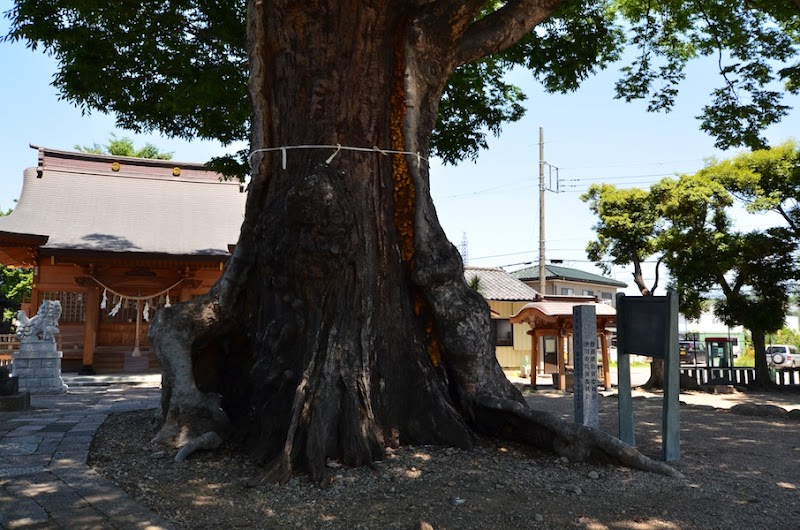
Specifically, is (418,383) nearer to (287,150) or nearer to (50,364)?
(287,150)

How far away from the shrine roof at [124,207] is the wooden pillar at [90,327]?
4.74 feet

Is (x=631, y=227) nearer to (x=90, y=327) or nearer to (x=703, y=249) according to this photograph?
(x=703, y=249)

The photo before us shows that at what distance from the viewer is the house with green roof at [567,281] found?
35906 mm

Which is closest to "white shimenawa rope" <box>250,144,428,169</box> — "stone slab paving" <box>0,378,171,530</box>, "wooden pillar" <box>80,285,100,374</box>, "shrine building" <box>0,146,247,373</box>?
"stone slab paving" <box>0,378,171,530</box>

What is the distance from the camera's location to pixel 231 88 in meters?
9.64

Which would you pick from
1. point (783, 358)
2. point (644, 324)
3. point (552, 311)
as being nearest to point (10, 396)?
point (644, 324)

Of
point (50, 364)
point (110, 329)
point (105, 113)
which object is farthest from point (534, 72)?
point (110, 329)

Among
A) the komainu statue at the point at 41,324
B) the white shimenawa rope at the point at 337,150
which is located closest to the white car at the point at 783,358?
the white shimenawa rope at the point at 337,150

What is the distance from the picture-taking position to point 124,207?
732 inches

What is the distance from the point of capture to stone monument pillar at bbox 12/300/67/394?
11.8 metres

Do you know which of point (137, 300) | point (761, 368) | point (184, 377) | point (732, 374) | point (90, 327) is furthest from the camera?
point (732, 374)

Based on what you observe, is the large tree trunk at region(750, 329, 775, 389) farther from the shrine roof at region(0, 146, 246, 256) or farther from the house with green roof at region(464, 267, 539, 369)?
the shrine roof at region(0, 146, 246, 256)

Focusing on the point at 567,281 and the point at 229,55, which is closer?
the point at 229,55

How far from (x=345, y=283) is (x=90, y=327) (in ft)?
43.5
